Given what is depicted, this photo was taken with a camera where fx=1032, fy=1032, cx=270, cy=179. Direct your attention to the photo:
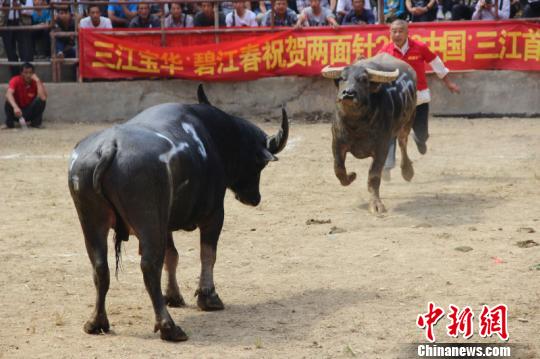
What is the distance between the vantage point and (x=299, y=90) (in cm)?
1670

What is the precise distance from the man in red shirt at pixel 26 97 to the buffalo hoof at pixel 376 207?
25.2 feet

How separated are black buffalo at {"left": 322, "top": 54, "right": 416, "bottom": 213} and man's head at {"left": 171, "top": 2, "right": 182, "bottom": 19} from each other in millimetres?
6761

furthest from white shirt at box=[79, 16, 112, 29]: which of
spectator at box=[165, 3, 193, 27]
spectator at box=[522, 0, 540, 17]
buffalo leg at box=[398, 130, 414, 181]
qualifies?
buffalo leg at box=[398, 130, 414, 181]

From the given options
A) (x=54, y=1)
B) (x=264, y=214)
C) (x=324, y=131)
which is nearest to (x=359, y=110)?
(x=264, y=214)

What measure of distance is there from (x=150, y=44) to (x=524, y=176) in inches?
288

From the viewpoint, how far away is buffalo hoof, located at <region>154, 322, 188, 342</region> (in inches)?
245

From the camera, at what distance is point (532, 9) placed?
640 inches

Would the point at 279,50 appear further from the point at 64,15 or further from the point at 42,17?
the point at 42,17

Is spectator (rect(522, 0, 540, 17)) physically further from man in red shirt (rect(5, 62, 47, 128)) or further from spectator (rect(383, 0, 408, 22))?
man in red shirt (rect(5, 62, 47, 128))

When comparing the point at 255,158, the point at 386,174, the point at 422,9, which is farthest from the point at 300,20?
the point at 255,158

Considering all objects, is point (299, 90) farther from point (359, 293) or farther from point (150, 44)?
point (359, 293)

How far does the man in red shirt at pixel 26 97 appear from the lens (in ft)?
52.8

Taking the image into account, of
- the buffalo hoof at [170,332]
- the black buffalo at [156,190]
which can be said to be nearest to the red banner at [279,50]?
the black buffalo at [156,190]

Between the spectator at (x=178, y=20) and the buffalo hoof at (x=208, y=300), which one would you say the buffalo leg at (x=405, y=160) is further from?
the spectator at (x=178, y=20)
